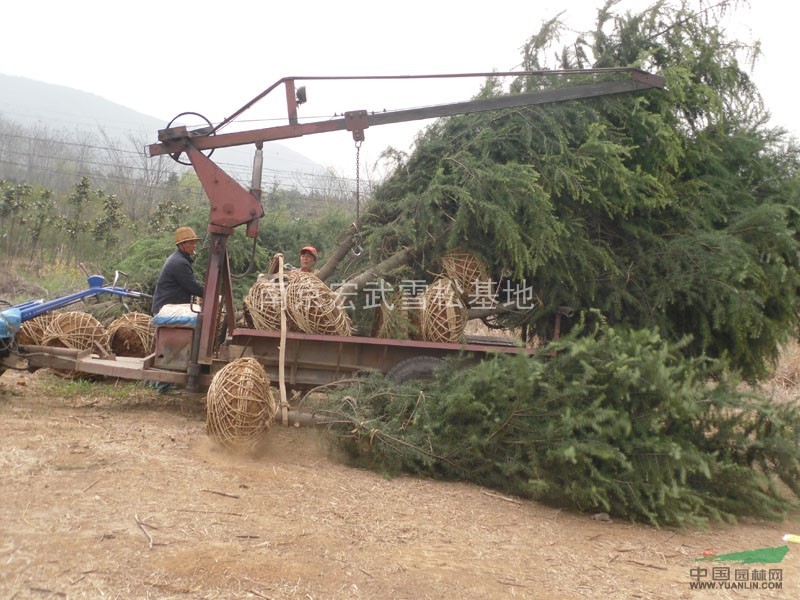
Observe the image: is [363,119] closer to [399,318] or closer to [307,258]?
[399,318]

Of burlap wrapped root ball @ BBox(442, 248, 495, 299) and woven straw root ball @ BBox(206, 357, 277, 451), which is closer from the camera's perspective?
woven straw root ball @ BBox(206, 357, 277, 451)

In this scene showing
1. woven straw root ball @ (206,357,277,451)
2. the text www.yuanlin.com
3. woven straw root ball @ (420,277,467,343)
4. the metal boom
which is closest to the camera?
the text www.yuanlin.com

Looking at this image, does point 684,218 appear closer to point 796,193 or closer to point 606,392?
point 796,193

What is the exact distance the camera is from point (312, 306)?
6480 mm

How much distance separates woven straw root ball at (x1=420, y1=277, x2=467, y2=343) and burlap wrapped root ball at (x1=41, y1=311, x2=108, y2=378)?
11.3 feet

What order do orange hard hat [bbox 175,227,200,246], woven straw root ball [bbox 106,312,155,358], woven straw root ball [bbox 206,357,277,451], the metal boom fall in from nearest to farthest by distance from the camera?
woven straw root ball [bbox 206,357,277,451]
the metal boom
orange hard hat [bbox 175,227,200,246]
woven straw root ball [bbox 106,312,155,358]

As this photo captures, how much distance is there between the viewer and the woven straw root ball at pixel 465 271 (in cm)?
685

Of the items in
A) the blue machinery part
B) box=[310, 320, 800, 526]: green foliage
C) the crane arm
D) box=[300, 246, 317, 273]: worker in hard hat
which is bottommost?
box=[310, 320, 800, 526]: green foliage

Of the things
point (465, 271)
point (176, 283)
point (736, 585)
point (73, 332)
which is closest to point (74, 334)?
point (73, 332)

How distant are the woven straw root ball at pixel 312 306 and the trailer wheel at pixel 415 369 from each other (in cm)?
70

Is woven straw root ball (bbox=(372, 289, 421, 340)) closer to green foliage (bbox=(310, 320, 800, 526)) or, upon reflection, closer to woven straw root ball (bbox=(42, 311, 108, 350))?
green foliage (bbox=(310, 320, 800, 526))

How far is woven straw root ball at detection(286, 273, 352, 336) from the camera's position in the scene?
6453 millimetres

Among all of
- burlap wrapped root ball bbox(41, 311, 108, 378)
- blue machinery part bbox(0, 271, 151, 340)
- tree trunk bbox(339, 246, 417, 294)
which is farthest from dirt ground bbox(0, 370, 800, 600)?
tree trunk bbox(339, 246, 417, 294)

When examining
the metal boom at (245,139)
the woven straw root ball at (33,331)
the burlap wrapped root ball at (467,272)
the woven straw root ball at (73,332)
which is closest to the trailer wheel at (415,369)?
the burlap wrapped root ball at (467,272)
